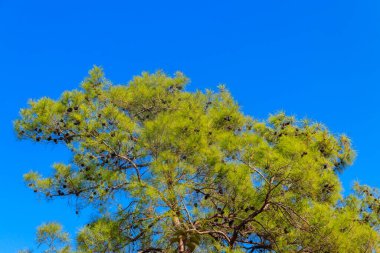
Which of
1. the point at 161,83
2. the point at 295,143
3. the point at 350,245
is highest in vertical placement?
the point at 161,83

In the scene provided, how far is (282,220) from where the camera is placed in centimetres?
332

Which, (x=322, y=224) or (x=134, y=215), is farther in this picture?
(x=134, y=215)

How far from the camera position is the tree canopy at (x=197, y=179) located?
305 cm

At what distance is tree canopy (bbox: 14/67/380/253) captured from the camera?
3051 millimetres

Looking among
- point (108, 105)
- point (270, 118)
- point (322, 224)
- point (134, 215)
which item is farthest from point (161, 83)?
point (322, 224)

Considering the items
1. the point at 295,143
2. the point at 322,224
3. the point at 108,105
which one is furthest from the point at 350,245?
the point at 108,105

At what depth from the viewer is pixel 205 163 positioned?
3.37m

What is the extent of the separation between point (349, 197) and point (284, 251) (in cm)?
142

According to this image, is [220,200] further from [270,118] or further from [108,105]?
[108,105]

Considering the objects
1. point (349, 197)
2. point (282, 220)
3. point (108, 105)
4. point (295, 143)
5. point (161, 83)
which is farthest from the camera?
point (161, 83)

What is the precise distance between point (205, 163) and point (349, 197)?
5.67 feet

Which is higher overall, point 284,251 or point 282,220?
point 282,220

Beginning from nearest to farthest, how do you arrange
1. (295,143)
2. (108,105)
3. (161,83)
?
(295,143), (108,105), (161,83)

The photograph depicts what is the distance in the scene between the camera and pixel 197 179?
3.43 m
